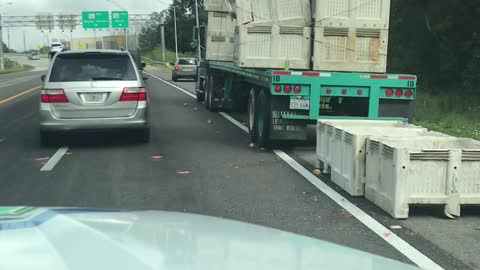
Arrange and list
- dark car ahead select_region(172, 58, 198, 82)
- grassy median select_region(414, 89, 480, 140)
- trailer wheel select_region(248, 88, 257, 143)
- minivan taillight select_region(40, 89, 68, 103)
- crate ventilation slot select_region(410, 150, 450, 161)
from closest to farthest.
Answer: crate ventilation slot select_region(410, 150, 450, 161), minivan taillight select_region(40, 89, 68, 103), trailer wheel select_region(248, 88, 257, 143), grassy median select_region(414, 89, 480, 140), dark car ahead select_region(172, 58, 198, 82)

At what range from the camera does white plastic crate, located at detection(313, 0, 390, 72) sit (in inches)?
441

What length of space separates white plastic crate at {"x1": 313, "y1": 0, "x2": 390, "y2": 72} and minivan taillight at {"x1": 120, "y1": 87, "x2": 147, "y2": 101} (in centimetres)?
324

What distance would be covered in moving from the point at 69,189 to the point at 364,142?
386cm

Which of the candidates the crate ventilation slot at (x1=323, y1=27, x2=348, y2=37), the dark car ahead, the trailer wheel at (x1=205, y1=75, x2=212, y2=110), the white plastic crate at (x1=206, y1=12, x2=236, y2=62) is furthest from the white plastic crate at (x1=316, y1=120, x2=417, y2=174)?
the dark car ahead

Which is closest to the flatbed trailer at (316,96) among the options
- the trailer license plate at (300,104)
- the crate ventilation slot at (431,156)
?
the trailer license plate at (300,104)

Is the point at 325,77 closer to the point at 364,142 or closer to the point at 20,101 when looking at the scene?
the point at 364,142

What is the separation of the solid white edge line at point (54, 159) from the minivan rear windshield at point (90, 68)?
1.31 m

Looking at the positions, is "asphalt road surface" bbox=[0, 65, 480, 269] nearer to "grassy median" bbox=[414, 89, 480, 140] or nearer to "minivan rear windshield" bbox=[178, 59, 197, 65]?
"grassy median" bbox=[414, 89, 480, 140]

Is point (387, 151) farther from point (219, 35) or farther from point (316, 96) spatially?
point (219, 35)

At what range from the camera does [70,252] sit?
7.54 ft

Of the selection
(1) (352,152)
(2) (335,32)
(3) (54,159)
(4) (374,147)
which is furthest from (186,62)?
(4) (374,147)

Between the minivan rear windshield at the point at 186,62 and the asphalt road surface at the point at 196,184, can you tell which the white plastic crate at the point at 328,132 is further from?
the minivan rear windshield at the point at 186,62

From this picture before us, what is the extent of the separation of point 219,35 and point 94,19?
50356 millimetres

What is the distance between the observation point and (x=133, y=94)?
Result: 1145cm
